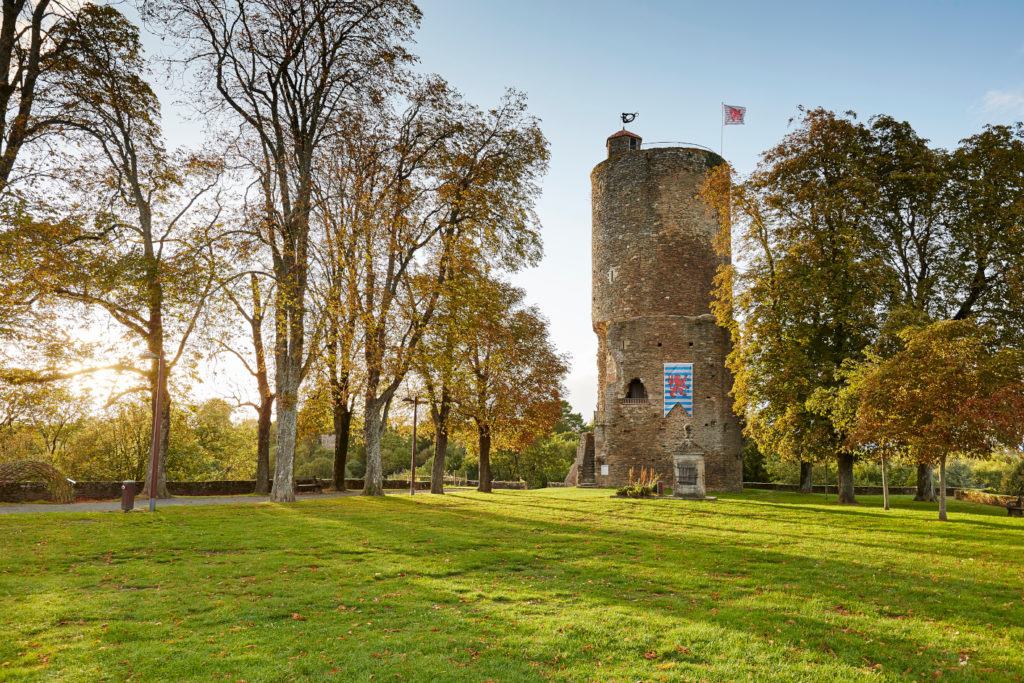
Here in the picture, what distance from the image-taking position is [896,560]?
37.9ft

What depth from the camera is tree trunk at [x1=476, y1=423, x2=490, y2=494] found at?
31547 mm

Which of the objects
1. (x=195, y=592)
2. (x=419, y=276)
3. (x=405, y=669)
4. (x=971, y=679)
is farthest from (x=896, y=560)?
(x=419, y=276)

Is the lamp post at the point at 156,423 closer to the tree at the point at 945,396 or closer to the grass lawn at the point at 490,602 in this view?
the grass lawn at the point at 490,602

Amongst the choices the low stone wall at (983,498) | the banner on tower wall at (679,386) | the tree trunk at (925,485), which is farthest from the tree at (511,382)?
the low stone wall at (983,498)

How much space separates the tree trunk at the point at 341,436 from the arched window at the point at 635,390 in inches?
632

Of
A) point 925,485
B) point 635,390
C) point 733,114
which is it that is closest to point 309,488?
point 635,390

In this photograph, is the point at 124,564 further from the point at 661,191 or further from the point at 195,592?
the point at 661,191

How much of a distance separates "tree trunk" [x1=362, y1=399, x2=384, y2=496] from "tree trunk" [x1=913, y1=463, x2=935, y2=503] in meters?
22.5

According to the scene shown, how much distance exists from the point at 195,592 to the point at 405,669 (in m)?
4.12

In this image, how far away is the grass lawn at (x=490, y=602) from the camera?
6004mm

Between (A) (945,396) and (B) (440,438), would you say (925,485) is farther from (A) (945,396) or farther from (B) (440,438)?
(B) (440,438)

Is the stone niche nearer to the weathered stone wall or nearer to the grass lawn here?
the weathered stone wall

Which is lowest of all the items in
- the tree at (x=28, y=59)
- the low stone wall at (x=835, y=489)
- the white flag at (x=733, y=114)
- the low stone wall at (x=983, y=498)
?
the low stone wall at (x=835, y=489)

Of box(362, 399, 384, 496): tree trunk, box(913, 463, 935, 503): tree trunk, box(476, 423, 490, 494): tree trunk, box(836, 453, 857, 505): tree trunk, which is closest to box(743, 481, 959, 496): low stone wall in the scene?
box(913, 463, 935, 503): tree trunk
